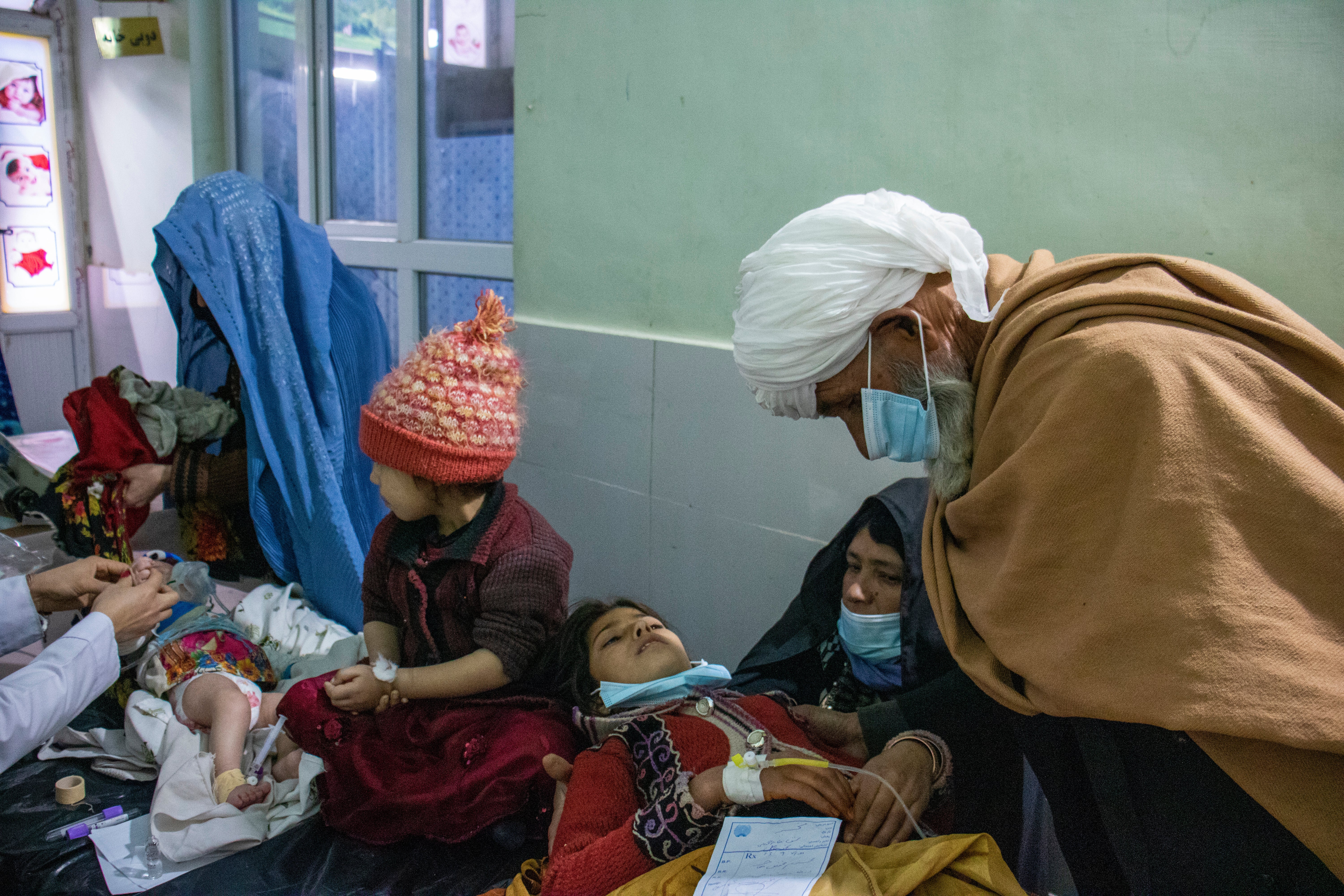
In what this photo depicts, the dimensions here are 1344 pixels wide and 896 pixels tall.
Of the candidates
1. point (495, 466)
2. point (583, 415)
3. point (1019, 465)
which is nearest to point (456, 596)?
point (495, 466)

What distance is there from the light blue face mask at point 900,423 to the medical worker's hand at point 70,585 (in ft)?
6.26

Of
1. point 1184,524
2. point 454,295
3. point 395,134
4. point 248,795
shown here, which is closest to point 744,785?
point 1184,524

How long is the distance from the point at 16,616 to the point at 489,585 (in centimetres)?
106

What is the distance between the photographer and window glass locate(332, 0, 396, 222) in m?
4.42

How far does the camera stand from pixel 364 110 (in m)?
4.60

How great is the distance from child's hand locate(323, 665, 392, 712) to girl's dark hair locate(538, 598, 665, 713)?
1.24 ft

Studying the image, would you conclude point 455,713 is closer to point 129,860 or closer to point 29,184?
point 129,860

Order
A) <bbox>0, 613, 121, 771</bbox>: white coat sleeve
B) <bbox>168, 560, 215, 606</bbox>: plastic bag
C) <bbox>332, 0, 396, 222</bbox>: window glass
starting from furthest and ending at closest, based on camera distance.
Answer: <bbox>332, 0, 396, 222</bbox>: window glass → <bbox>168, 560, 215, 606</bbox>: plastic bag → <bbox>0, 613, 121, 771</bbox>: white coat sleeve

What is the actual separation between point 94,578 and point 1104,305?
7.86 feet

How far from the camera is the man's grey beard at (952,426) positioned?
152cm

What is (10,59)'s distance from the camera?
19.7 ft

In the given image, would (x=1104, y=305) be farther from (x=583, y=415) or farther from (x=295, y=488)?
(x=295, y=488)

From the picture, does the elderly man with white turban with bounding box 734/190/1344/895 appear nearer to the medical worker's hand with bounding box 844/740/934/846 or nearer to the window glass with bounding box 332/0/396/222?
the medical worker's hand with bounding box 844/740/934/846

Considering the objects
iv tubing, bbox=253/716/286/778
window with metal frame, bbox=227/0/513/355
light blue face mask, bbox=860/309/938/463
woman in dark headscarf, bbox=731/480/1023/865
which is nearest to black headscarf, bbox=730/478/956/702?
woman in dark headscarf, bbox=731/480/1023/865
